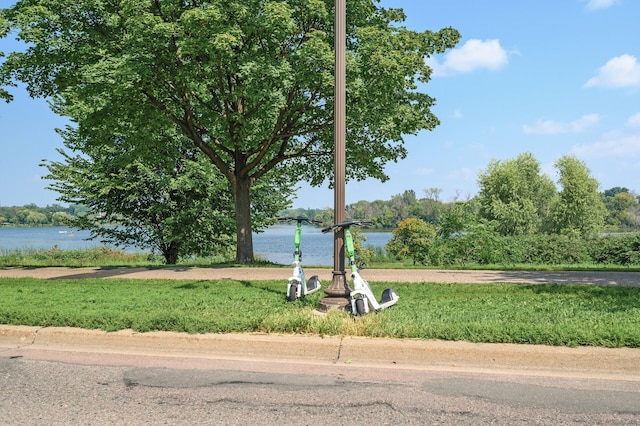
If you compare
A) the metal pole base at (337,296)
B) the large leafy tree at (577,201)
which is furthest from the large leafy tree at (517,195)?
the metal pole base at (337,296)

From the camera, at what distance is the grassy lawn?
19.4 ft

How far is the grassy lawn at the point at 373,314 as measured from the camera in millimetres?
5922

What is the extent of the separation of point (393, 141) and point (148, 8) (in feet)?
28.3

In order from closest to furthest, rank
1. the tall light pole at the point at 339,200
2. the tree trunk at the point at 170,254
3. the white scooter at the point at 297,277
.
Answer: the tall light pole at the point at 339,200, the white scooter at the point at 297,277, the tree trunk at the point at 170,254

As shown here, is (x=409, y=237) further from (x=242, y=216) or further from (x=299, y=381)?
(x=299, y=381)

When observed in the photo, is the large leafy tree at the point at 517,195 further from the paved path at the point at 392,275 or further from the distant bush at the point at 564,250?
the paved path at the point at 392,275

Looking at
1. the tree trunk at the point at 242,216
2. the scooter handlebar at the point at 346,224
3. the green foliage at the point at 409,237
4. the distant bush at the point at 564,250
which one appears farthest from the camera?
the green foliage at the point at 409,237

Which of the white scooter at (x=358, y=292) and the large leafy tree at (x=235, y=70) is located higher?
the large leafy tree at (x=235, y=70)

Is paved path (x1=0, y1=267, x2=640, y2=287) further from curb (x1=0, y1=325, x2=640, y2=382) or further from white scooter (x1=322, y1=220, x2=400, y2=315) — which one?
curb (x1=0, y1=325, x2=640, y2=382)

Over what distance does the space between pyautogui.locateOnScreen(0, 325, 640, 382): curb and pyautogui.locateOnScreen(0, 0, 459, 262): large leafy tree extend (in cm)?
837

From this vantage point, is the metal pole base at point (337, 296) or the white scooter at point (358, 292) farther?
the metal pole base at point (337, 296)

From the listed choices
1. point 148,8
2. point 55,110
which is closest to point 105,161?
point 55,110

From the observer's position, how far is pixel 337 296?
24.1 feet

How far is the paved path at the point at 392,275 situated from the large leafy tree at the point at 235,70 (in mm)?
4084
